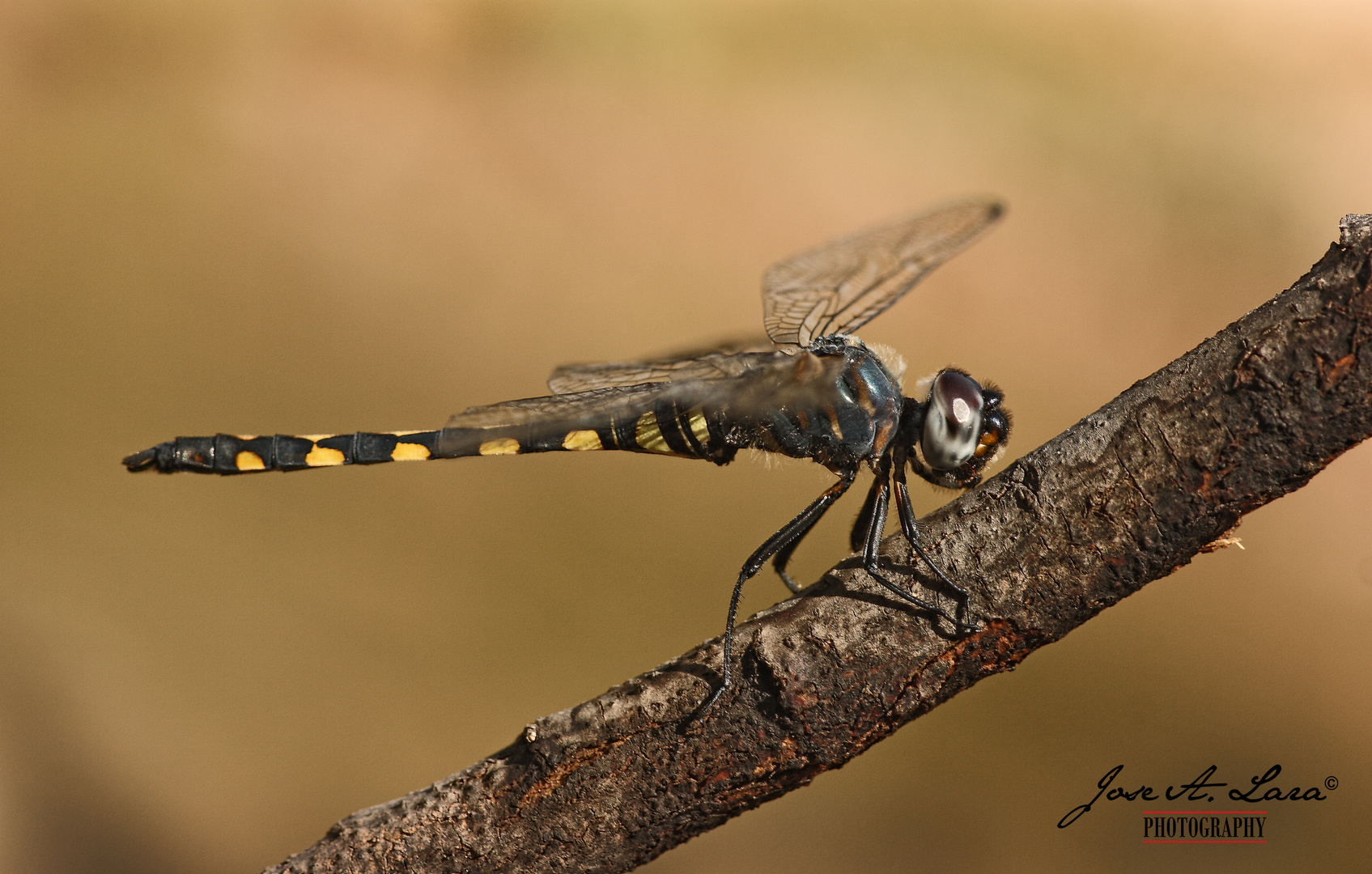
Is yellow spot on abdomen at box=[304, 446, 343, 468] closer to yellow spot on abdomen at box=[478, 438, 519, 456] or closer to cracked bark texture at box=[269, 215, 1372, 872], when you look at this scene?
yellow spot on abdomen at box=[478, 438, 519, 456]

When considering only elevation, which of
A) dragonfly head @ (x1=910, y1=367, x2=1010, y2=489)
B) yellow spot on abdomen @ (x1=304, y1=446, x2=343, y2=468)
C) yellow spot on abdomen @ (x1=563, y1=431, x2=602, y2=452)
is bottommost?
dragonfly head @ (x1=910, y1=367, x2=1010, y2=489)

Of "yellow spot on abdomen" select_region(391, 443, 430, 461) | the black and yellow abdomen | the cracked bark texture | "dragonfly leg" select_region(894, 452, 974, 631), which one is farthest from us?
"yellow spot on abdomen" select_region(391, 443, 430, 461)

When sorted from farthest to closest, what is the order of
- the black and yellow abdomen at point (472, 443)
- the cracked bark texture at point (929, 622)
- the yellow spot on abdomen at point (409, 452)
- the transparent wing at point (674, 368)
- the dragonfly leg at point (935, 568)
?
1. the yellow spot on abdomen at point (409, 452)
2. the black and yellow abdomen at point (472, 443)
3. the transparent wing at point (674, 368)
4. the dragonfly leg at point (935, 568)
5. the cracked bark texture at point (929, 622)

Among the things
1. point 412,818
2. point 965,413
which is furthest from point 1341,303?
point 412,818

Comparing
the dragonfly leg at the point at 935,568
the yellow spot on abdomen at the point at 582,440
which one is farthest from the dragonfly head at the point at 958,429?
the yellow spot on abdomen at the point at 582,440

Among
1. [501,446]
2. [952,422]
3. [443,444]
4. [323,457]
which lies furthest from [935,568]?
[323,457]

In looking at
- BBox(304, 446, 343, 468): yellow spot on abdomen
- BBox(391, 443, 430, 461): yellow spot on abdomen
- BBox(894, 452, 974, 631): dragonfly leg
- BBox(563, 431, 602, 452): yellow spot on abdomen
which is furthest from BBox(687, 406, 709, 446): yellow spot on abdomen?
BBox(304, 446, 343, 468): yellow spot on abdomen

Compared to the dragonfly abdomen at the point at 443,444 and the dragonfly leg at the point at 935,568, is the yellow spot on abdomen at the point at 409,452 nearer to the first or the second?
the dragonfly abdomen at the point at 443,444
